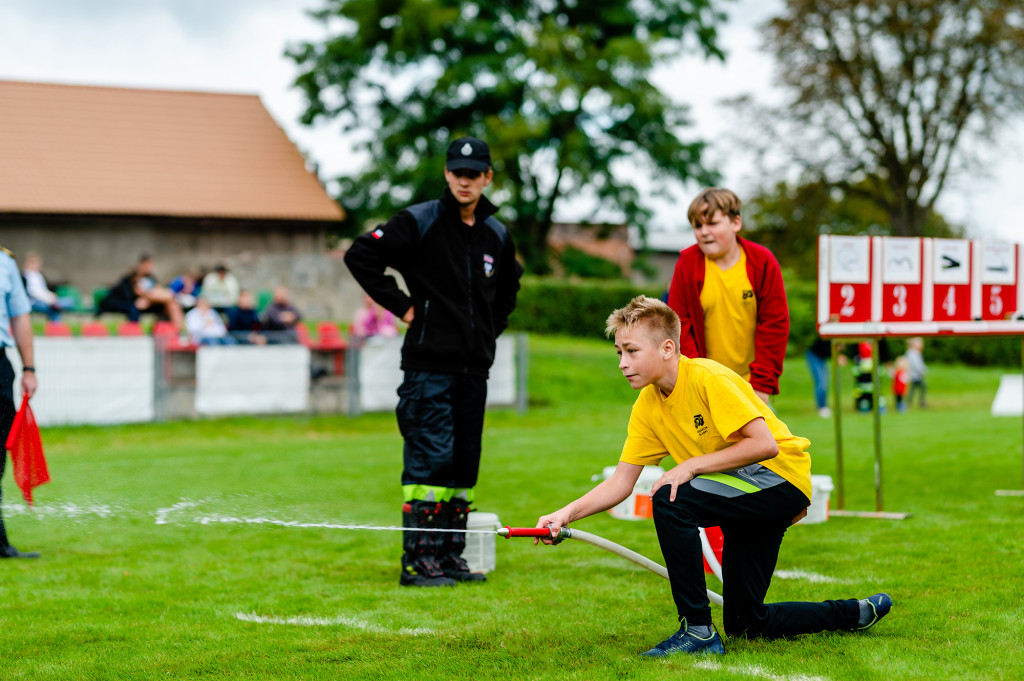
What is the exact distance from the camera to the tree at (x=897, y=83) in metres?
35.5

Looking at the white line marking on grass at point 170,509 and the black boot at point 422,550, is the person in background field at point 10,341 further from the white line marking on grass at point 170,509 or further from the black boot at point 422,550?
the black boot at point 422,550

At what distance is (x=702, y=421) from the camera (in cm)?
429

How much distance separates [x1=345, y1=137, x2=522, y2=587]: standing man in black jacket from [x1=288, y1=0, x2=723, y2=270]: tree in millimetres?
28330

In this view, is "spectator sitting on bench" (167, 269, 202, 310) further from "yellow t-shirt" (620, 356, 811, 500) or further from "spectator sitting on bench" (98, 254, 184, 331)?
"yellow t-shirt" (620, 356, 811, 500)

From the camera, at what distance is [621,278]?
133ft

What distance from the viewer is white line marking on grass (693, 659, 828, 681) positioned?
391 centimetres

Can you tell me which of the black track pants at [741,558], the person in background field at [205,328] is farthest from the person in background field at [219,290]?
the black track pants at [741,558]

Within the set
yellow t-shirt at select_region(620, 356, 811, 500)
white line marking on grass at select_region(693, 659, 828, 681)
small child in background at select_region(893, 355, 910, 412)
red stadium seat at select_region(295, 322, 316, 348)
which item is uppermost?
red stadium seat at select_region(295, 322, 316, 348)

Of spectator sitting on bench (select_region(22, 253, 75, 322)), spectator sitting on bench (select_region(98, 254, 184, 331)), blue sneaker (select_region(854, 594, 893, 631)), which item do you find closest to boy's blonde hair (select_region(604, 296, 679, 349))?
blue sneaker (select_region(854, 594, 893, 631))

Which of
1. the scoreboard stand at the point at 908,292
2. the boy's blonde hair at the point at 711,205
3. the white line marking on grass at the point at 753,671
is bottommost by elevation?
the white line marking on grass at the point at 753,671

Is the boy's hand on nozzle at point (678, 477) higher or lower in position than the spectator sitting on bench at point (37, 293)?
lower

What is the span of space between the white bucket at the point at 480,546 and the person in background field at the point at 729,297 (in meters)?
1.47

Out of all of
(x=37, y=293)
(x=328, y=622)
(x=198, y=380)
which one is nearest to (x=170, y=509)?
(x=328, y=622)

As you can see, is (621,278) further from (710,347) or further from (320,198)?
(710,347)
